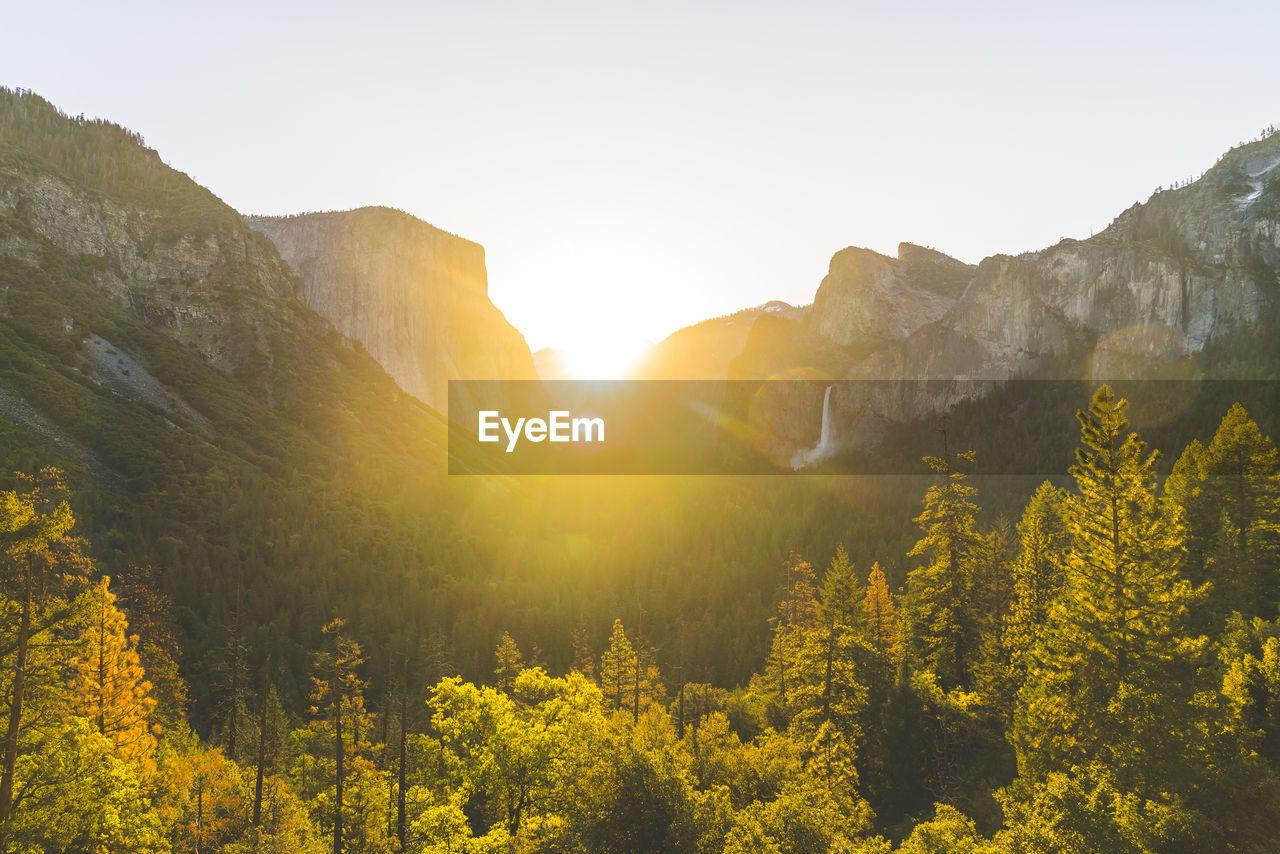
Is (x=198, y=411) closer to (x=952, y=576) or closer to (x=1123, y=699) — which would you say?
(x=952, y=576)

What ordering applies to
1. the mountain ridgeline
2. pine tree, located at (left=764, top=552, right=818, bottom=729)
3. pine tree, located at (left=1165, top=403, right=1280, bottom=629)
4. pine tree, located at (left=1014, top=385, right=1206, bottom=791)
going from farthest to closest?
pine tree, located at (left=764, top=552, right=818, bottom=729) < pine tree, located at (left=1165, top=403, right=1280, bottom=629) < pine tree, located at (left=1014, top=385, right=1206, bottom=791) < the mountain ridgeline

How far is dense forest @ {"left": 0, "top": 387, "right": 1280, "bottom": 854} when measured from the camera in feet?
69.8

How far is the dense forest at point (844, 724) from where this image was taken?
2127 cm

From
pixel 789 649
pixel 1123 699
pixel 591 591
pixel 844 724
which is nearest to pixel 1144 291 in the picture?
pixel 591 591

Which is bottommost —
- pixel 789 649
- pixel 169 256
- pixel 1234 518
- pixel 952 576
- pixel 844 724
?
pixel 844 724

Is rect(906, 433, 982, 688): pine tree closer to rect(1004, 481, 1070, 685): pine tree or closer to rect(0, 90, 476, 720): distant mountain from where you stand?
rect(1004, 481, 1070, 685): pine tree

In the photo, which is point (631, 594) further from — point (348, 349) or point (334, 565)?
point (348, 349)

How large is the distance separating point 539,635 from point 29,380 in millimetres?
81304

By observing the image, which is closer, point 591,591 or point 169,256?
point 591,591

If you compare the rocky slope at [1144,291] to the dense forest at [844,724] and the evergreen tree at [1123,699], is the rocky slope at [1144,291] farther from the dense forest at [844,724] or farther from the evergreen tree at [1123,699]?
the evergreen tree at [1123,699]

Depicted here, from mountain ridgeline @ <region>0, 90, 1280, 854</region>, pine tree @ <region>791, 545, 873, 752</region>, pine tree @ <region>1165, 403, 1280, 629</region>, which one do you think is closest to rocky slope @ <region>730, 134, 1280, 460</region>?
mountain ridgeline @ <region>0, 90, 1280, 854</region>

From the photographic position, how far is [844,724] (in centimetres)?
3881

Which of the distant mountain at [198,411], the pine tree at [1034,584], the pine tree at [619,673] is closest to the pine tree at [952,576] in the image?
the pine tree at [1034,584]

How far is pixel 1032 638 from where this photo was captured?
112ft
